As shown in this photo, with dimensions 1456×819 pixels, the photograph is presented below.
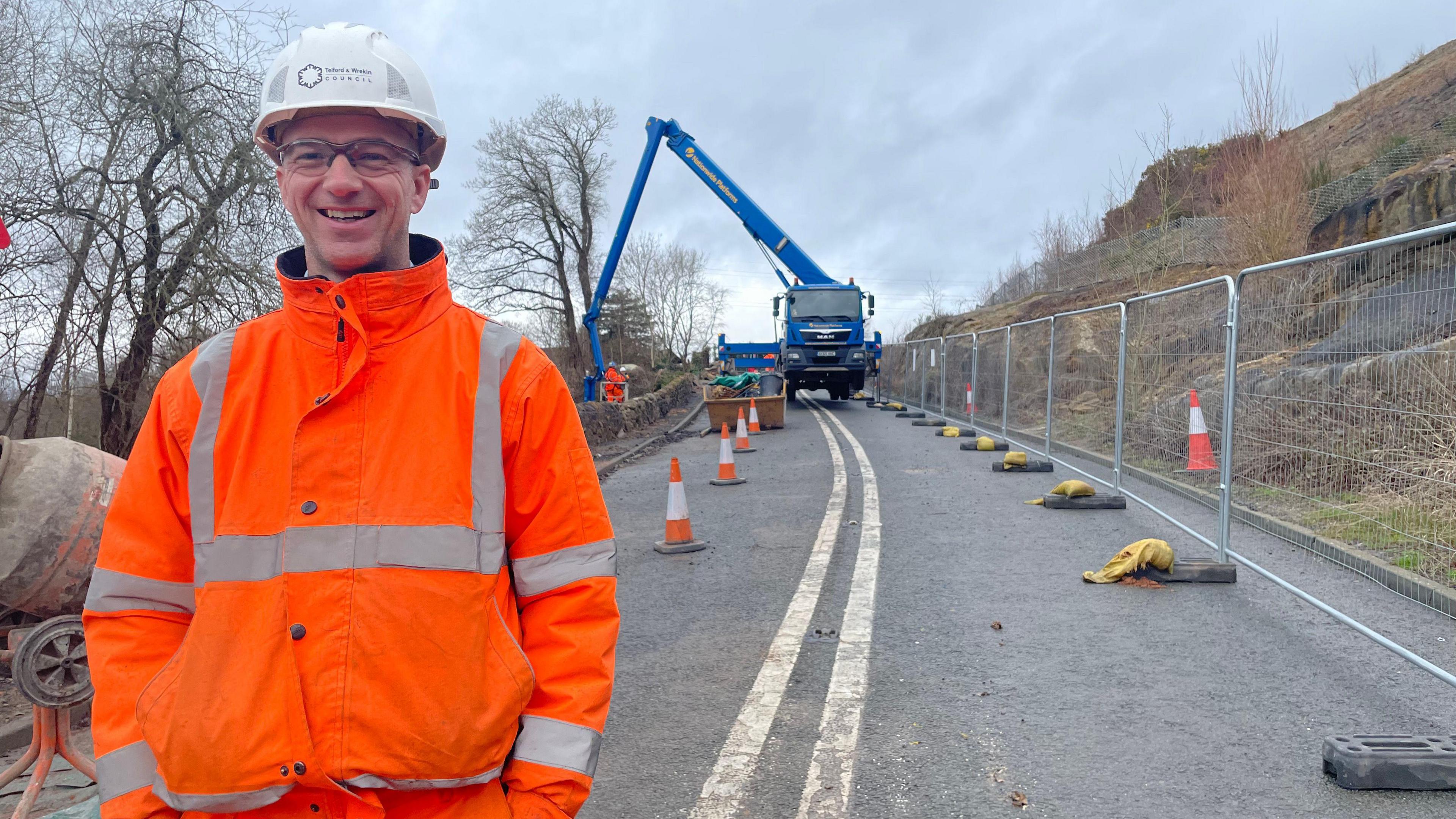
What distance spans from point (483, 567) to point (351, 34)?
3.56 feet

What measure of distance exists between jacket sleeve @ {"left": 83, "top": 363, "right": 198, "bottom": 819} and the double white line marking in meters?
1.92

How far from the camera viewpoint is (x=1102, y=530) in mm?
7801

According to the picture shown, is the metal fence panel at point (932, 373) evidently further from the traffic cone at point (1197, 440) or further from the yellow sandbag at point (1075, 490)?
the traffic cone at point (1197, 440)

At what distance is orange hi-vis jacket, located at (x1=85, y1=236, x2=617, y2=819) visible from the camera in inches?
63.1

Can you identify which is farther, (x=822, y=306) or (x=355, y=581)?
(x=822, y=306)

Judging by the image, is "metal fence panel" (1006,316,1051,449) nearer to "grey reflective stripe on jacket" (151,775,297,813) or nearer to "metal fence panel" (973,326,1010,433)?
"metal fence panel" (973,326,1010,433)

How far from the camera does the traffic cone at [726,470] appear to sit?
1135 cm

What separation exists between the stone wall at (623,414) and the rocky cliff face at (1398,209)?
1310 centimetres

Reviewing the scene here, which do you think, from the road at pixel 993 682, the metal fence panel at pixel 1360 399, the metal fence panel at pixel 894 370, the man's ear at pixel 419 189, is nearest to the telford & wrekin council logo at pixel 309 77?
the man's ear at pixel 419 189

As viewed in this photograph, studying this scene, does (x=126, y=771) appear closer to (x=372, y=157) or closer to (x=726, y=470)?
(x=372, y=157)

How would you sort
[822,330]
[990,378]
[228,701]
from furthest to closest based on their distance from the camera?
[822,330]
[990,378]
[228,701]

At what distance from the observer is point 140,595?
66.5 inches

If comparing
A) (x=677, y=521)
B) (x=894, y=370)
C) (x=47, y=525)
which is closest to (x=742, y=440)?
(x=677, y=521)

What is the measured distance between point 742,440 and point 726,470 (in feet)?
14.1
